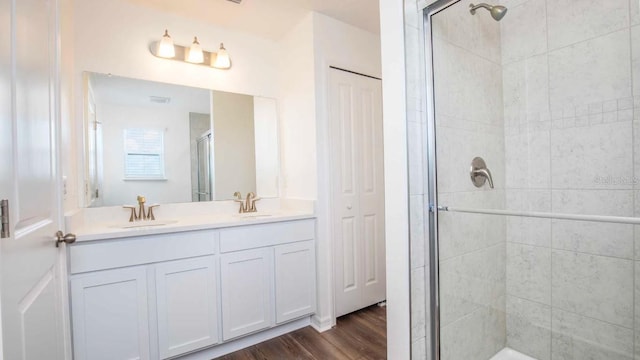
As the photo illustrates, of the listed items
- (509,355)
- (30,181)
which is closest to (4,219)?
(30,181)

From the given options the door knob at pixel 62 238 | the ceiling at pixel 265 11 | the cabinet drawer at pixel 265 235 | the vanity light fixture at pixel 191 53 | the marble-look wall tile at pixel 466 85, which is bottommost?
the cabinet drawer at pixel 265 235

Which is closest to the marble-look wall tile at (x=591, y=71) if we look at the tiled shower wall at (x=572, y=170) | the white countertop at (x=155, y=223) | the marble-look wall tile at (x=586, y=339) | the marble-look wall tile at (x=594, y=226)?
the tiled shower wall at (x=572, y=170)

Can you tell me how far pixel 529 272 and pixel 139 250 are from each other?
218 centimetres

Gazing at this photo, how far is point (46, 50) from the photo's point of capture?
3.38 ft

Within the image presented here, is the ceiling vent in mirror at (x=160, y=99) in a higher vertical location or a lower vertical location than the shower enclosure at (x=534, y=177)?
higher

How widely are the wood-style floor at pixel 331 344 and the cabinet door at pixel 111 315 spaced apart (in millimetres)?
563

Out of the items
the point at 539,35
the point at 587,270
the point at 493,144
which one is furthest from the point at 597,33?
the point at 587,270

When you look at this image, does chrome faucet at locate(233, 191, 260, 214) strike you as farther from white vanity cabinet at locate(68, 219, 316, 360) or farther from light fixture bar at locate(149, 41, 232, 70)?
light fixture bar at locate(149, 41, 232, 70)

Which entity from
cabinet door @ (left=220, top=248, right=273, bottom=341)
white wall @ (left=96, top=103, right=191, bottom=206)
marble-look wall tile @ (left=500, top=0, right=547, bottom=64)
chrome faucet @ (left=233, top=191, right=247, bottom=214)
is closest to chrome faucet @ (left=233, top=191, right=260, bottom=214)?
chrome faucet @ (left=233, top=191, right=247, bottom=214)

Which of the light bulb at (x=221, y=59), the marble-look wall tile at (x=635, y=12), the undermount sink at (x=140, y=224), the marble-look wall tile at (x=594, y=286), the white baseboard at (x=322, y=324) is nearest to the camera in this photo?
the marble-look wall tile at (x=635, y=12)

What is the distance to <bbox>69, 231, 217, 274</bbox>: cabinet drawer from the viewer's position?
1.42 metres

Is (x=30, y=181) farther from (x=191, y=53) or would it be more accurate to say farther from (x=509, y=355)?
(x=509, y=355)

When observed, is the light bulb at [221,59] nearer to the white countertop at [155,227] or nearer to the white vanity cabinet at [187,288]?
the white countertop at [155,227]

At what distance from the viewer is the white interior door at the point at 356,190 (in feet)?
7.53
